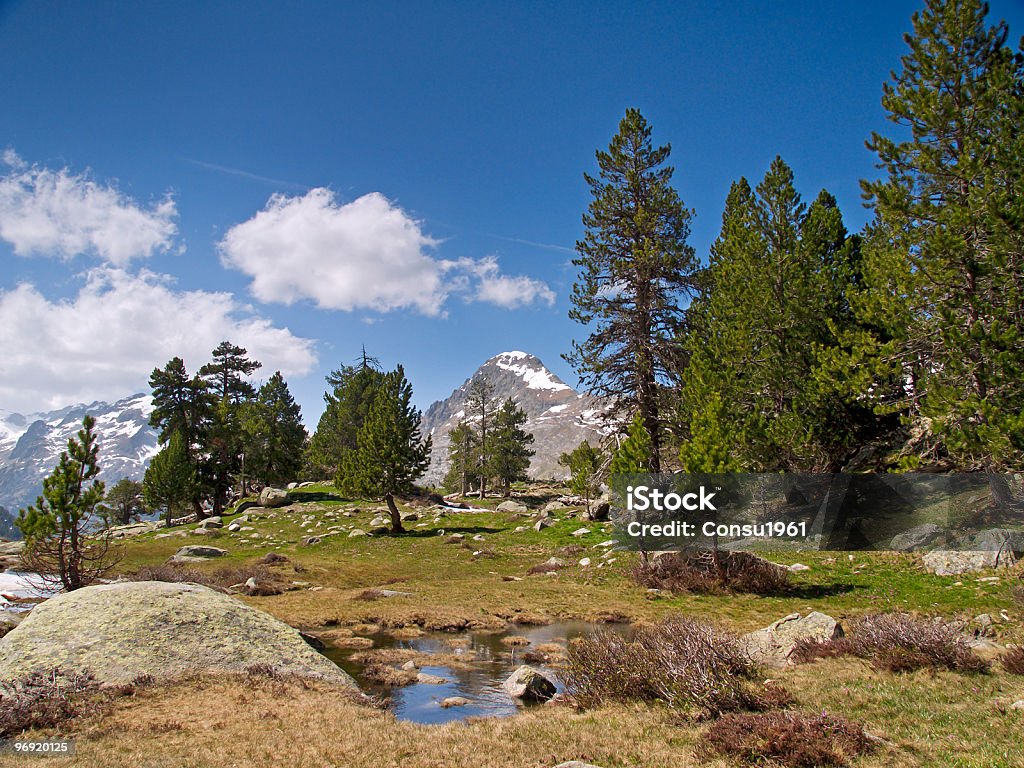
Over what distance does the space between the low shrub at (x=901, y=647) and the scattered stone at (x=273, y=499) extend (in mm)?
49724

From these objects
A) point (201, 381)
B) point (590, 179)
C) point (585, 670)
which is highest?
point (590, 179)

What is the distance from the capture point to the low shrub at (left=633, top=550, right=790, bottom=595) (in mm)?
20172

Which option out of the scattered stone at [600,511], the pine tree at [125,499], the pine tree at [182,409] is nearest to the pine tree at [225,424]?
the pine tree at [182,409]

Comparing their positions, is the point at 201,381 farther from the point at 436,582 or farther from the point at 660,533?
the point at 660,533

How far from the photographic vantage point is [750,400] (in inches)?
1236

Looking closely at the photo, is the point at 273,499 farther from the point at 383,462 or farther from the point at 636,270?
the point at 636,270

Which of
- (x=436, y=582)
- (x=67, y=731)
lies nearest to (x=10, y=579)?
(x=436, y=582)

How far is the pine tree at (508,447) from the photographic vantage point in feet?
231

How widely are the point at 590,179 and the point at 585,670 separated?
25028 mm

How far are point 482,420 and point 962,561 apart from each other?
57879 mm

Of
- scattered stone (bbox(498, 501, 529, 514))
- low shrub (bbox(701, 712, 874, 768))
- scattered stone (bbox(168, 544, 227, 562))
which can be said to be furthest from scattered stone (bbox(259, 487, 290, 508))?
low shrub (bbox(701, 712, 874, 768))

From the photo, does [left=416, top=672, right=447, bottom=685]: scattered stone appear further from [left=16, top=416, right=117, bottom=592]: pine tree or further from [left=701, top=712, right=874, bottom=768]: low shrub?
[left=16, top=416, right=117, bottom=592]: pine tree

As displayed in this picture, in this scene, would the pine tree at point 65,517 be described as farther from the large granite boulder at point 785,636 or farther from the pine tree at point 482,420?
the pine tree at point 482,420

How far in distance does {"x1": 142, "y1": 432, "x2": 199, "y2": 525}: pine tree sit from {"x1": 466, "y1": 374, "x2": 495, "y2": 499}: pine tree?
3146 cm
